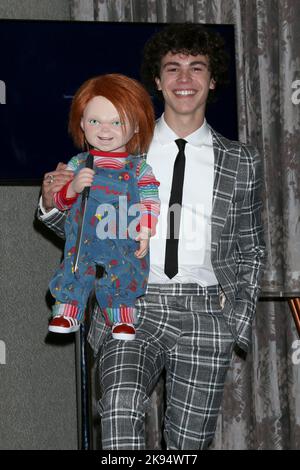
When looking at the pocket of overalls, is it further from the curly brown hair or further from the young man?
the curly brown hair

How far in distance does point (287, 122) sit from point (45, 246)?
3.29 ft

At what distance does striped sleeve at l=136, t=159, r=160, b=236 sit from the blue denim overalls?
0.02 metres

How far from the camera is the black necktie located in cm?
195

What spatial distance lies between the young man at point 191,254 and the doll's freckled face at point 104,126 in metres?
0.13

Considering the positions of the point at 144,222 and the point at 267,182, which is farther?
the point at 267,182

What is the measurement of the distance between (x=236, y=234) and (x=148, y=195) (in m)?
0.28

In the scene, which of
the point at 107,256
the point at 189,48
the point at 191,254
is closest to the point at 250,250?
the point at 191,254

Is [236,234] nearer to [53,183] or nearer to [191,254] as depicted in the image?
[191,254]

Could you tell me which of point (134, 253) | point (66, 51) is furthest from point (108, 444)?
point (66, 51)

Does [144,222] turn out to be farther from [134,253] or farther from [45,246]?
[45,246]

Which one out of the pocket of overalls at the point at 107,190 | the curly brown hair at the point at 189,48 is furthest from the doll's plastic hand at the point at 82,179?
the curly brown hair at the point at 189,48

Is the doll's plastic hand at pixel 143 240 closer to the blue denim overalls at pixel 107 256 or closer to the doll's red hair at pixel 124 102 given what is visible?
the blue denim overalls at pixel 107 256

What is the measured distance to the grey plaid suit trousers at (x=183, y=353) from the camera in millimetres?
1842

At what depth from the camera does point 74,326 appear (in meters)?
1.84
